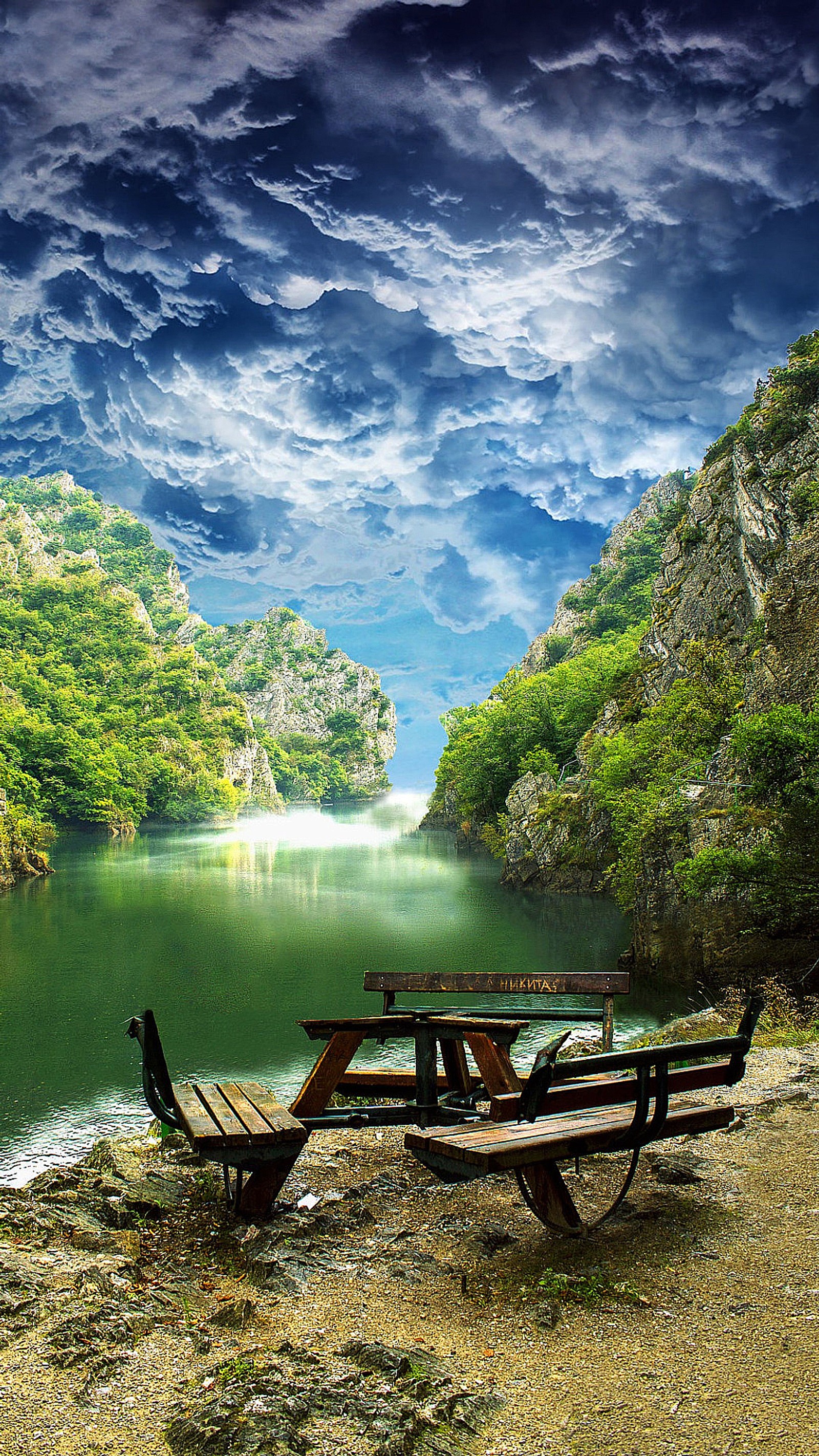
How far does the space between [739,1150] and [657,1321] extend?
2838mm

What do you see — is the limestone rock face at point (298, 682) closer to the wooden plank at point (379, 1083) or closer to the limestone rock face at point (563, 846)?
the limestone rock face at point (563, 846)

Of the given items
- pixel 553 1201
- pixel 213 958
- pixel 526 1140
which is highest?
pixel 526 1140

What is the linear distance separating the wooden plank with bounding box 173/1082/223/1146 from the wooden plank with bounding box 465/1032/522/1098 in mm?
1914

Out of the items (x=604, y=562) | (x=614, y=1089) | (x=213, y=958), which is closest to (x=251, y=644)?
(x=604, y=562)

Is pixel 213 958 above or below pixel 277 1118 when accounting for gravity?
below

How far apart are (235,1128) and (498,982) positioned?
8.25 feet

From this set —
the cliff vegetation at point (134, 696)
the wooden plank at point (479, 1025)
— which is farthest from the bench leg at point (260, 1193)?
the cliff vegetation at point (134, 696)

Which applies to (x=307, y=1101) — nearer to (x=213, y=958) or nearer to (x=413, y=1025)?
(x=413, y=1025)

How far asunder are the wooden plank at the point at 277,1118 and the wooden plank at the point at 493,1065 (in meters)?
1.41

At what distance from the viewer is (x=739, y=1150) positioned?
21.0 feet

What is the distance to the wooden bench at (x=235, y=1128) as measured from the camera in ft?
16.4

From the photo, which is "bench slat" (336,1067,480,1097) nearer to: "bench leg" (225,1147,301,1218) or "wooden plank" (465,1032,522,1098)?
"wooden plank" (465,1032,522,1098)

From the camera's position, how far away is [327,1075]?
19.3 ft

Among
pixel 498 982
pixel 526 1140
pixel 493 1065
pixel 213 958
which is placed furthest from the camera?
pixel 213 958
